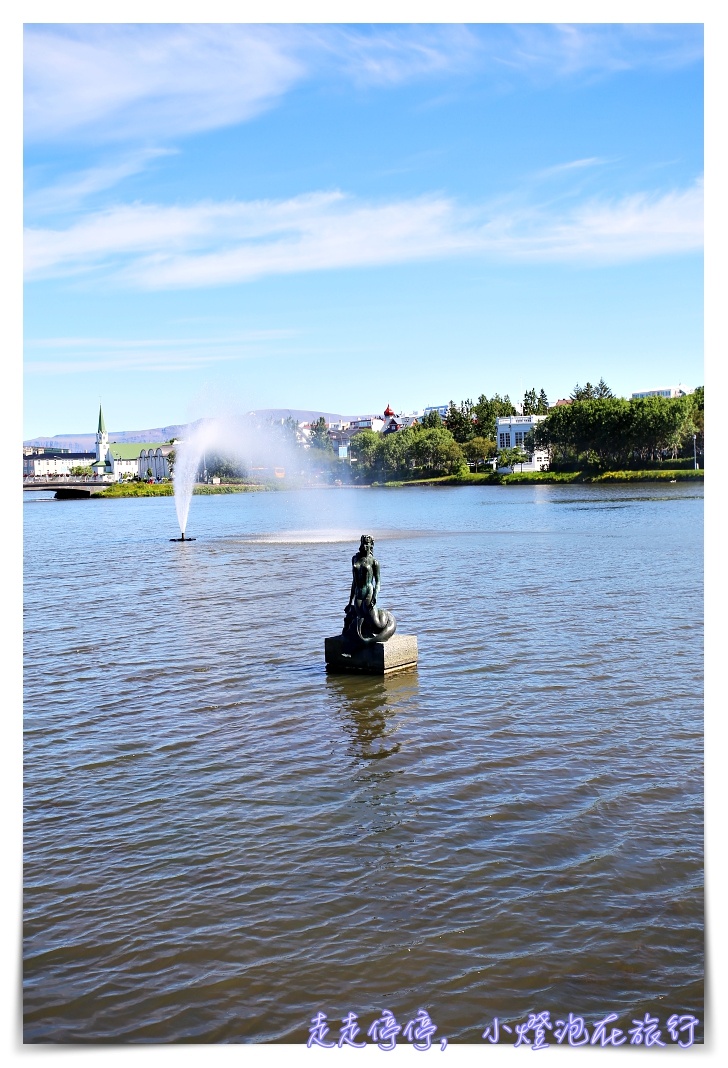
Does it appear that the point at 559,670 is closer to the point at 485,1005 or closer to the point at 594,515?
the point at 485,1005

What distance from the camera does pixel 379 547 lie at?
47219mm

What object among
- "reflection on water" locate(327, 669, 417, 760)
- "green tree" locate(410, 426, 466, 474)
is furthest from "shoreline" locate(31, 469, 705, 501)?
"reflection on water" locate(327, 669, 417, 760)

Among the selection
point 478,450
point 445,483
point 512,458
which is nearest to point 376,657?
point 512,458

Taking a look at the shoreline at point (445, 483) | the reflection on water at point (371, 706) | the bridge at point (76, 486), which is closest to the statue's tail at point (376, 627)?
the reflection on water at point (371, 706)

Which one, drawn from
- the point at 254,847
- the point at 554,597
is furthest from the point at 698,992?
the point at 554,597

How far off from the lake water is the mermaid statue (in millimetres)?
762

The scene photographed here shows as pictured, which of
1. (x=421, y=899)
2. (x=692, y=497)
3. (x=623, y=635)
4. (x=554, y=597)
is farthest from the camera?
(x=692, y=497)

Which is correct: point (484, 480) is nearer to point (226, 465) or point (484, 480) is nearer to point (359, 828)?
point (226, 465)

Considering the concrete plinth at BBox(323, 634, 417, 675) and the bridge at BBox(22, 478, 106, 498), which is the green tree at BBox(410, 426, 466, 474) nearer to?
the bridge at BBox(22, 478, 106, 498)

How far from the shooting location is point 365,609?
17625 mm

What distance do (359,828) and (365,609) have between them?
7.26m

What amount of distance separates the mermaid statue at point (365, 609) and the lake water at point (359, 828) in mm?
762
